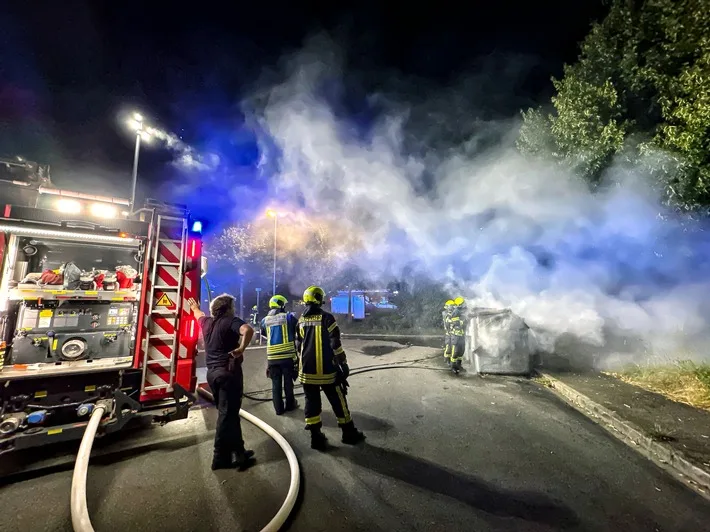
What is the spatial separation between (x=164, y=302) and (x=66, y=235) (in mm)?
1398

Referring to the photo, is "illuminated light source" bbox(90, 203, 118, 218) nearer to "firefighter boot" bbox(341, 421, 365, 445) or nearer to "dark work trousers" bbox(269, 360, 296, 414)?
"dark work trousers" bbox(269, 360, 296, 414)

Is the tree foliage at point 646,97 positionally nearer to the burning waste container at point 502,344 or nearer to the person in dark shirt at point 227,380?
the burning waste container at point 502,344

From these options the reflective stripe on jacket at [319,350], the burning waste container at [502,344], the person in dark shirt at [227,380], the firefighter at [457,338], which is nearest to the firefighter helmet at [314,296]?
the reflective stripe on jacket at [319,350]

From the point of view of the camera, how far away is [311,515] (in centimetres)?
278

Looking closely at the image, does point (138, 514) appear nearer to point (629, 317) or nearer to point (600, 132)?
point (600, 132)

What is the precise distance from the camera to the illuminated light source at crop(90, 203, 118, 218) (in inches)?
168

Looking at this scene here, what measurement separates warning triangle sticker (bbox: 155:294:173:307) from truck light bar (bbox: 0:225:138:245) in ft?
3.03

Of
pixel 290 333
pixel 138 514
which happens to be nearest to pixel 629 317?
pixel 290 333

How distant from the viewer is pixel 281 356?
5.25 meters

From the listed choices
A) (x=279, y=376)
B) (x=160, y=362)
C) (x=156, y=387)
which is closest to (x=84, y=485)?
(x=156, y=387)

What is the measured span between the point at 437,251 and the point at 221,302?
12321mm

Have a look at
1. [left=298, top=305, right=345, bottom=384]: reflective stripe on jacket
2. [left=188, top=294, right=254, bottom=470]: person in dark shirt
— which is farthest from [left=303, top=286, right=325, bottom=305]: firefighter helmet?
[left=188, top=294, right=254, bottom=470]: person in dark shirt

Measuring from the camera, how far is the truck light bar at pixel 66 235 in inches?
143

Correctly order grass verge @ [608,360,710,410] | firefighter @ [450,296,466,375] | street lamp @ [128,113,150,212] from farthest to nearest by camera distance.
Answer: street lamp @ [128,113,150,212], firefighter @ [450,296,466,375], grass verge @ [608,360,710,410]
